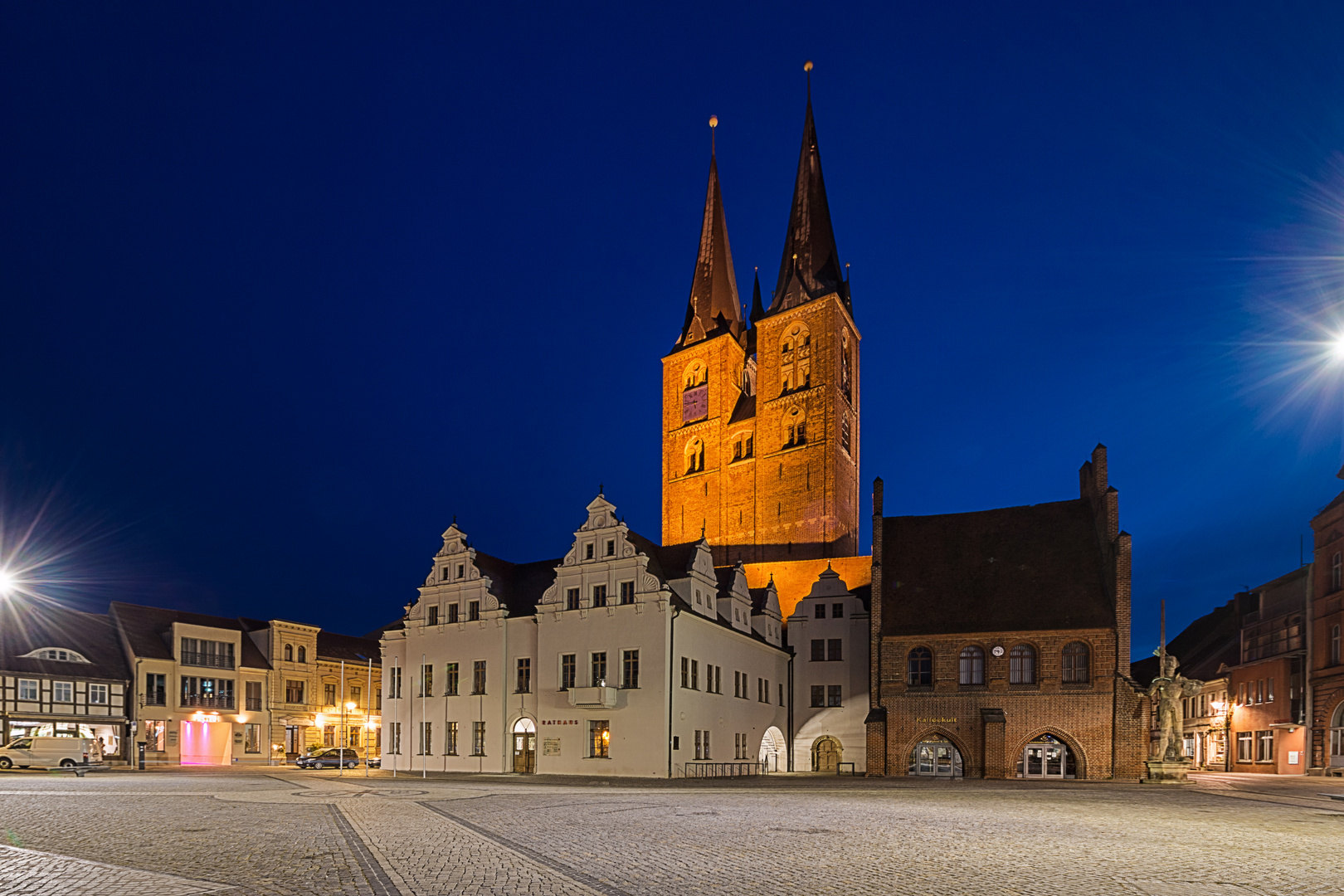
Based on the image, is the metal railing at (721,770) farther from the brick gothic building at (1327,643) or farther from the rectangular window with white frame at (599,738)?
the brick gothic building at (1327,643)

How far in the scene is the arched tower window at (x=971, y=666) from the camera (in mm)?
41562

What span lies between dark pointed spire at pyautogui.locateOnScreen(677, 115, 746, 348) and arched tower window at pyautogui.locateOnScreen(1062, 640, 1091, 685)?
4446 cm

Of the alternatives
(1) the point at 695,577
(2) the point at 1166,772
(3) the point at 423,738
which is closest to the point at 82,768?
(3) the point at 423,738

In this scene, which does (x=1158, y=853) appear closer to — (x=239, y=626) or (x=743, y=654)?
(x=743, y=654)

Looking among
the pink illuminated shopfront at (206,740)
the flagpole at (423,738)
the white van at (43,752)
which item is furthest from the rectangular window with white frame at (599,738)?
the pink illuminated shopfront at (206,740)

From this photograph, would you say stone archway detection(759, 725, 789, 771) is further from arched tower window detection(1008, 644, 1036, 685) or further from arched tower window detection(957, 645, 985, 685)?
arched tower window detection(1008, 644, 1036, 685)

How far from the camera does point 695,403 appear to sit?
78062 millimetres

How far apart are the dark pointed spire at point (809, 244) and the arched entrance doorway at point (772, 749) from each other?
1416 inches

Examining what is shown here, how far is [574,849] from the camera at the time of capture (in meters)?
12.8

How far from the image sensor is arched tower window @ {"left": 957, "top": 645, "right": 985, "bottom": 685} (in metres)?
41.6

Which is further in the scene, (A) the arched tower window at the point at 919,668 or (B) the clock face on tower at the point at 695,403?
(B) the clock face on tower at the point at 695,403

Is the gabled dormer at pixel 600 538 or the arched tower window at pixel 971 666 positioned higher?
the gabled dormer at pixel 600 538

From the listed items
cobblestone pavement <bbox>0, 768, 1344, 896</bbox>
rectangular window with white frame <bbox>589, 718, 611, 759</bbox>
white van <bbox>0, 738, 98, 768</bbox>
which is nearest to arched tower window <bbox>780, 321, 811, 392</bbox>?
rectangular window with white frame <bbox>589, 718, 611, 759</bbox>

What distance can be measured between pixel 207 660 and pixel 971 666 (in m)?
43.9
